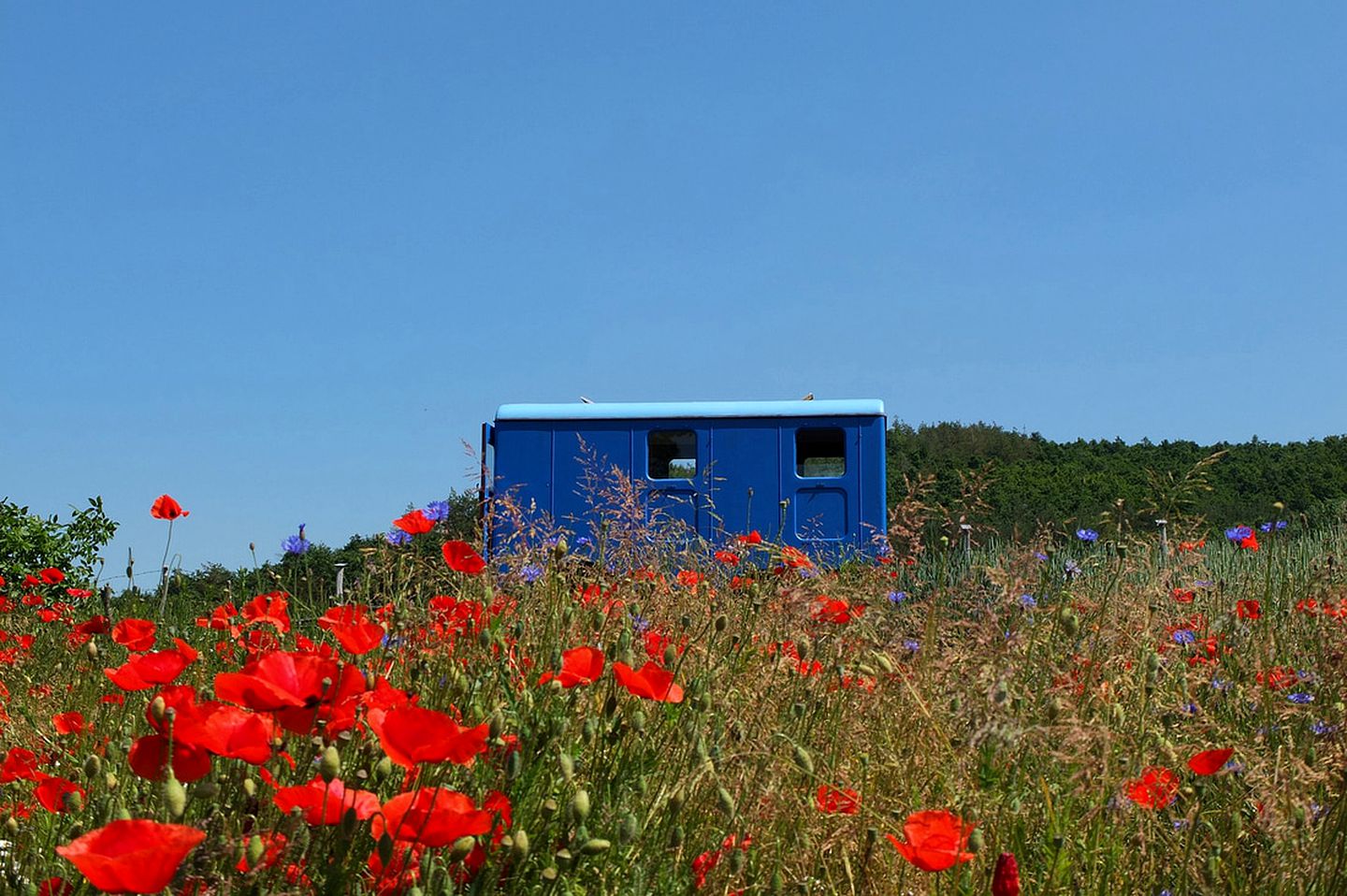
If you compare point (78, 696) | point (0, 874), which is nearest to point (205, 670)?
point (78, 696)

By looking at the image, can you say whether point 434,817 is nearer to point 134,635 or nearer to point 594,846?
point 594,846

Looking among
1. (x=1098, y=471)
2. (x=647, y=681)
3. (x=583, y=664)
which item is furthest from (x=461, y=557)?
(x=1098, y=471)

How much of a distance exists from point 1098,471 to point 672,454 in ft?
48.0

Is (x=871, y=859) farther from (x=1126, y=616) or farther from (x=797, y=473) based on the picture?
(x=797, y=473)

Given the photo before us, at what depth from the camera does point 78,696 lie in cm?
332

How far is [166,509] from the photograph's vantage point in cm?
423

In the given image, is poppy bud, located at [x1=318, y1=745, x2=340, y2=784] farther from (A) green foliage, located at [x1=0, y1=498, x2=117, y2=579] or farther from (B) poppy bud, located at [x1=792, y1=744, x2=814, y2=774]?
(A) green foliage, located at [x1=0, y1=498, x2=117, y2=579]

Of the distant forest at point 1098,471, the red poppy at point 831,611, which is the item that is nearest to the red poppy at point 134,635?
the red poppy at point 831,611

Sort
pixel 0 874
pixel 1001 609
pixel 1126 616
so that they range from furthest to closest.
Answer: pixel 1126 616
pixel 1001 609
pixel 0 874

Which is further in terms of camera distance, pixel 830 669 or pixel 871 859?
pixel 830 669

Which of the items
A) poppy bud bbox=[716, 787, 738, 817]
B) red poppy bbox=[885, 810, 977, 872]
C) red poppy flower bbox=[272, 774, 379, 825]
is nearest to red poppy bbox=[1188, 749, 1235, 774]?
red poppy bbox=[885, 810, 977, 872]

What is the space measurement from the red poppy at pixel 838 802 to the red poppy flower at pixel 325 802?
2.88ft

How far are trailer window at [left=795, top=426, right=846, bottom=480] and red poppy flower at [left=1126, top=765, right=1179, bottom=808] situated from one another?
9207 millimetres

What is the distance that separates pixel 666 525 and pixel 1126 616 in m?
2.34
